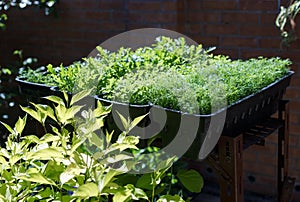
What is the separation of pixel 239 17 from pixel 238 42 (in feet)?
0.44

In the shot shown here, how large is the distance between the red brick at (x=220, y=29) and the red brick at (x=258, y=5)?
12 centimetres

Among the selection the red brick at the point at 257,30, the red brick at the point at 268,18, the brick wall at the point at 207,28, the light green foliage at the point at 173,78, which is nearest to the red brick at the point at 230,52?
the brick wall at the point at 207,28

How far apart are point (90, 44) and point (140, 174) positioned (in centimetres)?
207

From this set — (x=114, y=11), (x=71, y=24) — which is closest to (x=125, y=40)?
(x=114, y=11)

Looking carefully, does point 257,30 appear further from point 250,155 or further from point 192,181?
point 192,181

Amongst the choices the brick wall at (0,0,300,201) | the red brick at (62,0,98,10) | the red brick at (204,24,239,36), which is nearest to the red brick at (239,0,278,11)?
the brick wall at (0,0,300,201)

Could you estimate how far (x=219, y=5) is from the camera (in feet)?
8.82

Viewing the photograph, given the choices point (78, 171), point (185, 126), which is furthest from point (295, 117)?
point (78, 171)

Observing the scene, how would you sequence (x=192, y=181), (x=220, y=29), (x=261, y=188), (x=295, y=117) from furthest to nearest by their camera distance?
1. (x=261, y=188)
2. (x=220, y=29)
3. (x=295, y=117)
4. (x=192, y=181)

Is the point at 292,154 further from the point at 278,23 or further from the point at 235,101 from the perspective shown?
the point at 235,101

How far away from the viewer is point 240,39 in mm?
2674

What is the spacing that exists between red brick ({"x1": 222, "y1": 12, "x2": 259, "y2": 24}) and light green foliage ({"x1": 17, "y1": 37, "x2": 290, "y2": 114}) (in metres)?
0.79

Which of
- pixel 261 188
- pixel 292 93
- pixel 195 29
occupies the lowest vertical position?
pixel 261 188

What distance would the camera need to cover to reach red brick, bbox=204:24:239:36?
2680mm
